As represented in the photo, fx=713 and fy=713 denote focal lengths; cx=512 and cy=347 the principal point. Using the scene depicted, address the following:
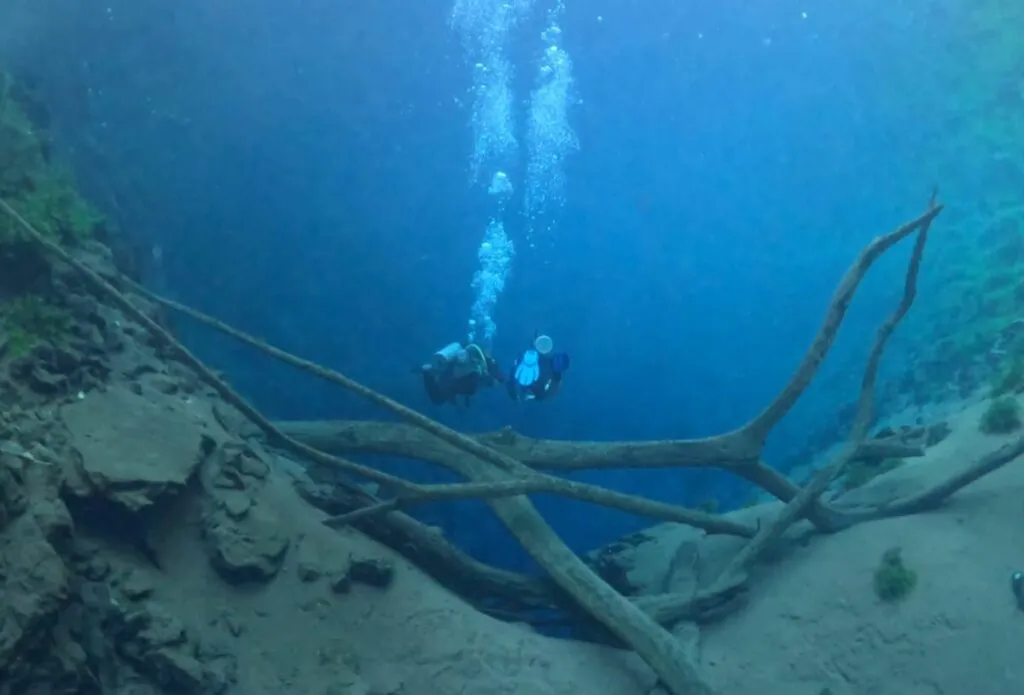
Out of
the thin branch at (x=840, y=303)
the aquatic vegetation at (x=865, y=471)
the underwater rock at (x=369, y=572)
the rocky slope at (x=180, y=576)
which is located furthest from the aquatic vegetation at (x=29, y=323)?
the aquatic vegetation at (x=865, y=471)

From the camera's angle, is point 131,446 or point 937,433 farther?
point 937,433

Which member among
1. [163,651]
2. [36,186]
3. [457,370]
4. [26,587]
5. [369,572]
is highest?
[36,186]

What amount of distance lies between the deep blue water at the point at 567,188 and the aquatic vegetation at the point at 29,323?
5207mm

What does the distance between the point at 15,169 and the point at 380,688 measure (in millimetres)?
5625

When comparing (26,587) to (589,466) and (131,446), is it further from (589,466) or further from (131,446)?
(589,466)

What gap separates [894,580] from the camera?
211 inches

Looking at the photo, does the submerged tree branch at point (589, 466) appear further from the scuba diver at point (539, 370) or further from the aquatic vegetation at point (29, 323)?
the scuba diver at point (539, 370)

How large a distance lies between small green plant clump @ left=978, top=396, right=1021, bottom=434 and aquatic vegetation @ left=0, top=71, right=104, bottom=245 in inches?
340

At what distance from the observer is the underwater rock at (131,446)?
15.0 feet

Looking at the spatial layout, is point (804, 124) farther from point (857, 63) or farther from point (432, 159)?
point (432, 159)

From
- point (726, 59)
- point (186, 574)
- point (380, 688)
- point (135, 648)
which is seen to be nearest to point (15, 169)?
point (186, 574)

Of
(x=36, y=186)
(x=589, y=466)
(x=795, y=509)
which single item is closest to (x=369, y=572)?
(x=589, y=466)

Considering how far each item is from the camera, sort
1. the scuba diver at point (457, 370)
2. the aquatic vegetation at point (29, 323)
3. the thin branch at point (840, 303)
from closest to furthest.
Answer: the aquatic vegetation at point (29, 323) < the thin branch at point (840, 303) < the scuba diver at point (457, 370)

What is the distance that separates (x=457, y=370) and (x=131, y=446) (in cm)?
348
